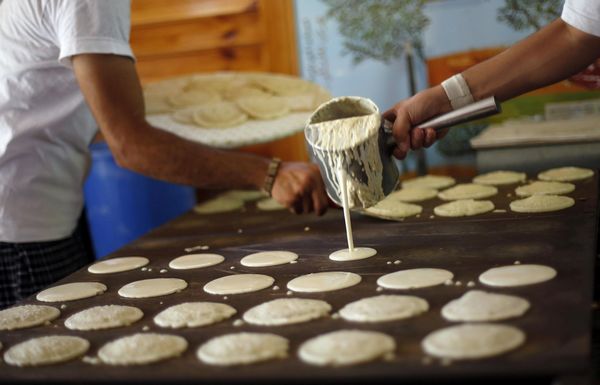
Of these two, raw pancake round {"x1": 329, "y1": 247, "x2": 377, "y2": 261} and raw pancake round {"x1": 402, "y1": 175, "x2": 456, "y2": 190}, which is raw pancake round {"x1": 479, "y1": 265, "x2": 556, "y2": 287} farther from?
raw pancake round {"x1": 402, "y1": 175, "x2": 456, "y2": 190}

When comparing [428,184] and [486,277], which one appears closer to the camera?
[486,277]

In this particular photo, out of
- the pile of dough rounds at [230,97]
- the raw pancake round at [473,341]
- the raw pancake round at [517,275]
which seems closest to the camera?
the raw pancake round at [473,341]

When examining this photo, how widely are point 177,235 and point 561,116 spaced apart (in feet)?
6.52

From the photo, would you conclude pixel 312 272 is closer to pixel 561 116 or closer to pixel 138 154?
pixel 138 154

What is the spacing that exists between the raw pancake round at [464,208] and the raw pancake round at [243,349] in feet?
3.87

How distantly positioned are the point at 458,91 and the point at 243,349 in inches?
47.7

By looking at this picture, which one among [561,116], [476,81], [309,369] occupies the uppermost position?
[476,81]

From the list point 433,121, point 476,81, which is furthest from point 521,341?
point 476,81

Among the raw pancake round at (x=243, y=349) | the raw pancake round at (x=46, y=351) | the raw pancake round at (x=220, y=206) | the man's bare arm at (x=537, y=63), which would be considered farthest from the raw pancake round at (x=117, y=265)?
the man's bare arm at (x=537, y=63)

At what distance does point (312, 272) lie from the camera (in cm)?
211

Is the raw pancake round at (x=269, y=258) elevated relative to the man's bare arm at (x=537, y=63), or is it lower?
lower

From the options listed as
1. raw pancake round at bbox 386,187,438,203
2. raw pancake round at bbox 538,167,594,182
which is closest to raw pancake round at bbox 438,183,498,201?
raw pancake round at bbox 386,187,438,203

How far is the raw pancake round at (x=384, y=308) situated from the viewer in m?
1.65

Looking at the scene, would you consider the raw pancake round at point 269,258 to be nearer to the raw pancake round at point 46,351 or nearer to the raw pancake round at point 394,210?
the raw pancake round at point 394,210
